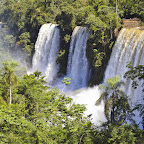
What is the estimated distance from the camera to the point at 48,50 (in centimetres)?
2853

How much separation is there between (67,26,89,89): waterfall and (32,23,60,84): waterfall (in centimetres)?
356

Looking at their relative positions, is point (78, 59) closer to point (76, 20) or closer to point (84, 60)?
point (84, 60)

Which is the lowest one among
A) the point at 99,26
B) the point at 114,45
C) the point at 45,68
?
the point at 45,68

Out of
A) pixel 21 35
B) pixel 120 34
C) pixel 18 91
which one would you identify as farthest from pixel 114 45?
pixel 21 35

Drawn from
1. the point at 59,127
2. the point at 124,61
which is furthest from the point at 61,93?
the point at 59,127

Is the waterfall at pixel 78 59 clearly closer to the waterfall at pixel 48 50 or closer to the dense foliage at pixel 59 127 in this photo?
the waterfall at pixel 48 50

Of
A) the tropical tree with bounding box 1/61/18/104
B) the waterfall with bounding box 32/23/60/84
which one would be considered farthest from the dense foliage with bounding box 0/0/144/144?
the waterfall with bounding box 32/23/60/84

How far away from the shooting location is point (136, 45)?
15133 mm

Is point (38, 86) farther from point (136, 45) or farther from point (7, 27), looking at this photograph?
point (7, 27)

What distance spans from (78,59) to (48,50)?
21.8 feet

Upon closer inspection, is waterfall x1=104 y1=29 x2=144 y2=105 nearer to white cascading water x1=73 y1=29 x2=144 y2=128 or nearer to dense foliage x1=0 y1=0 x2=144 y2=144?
white cascading water x1=73 y1=29 x2=144 y2=128

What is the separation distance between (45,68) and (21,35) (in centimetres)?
765

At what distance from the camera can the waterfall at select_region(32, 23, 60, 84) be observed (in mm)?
27375

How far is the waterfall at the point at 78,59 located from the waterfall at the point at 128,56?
152 inches
